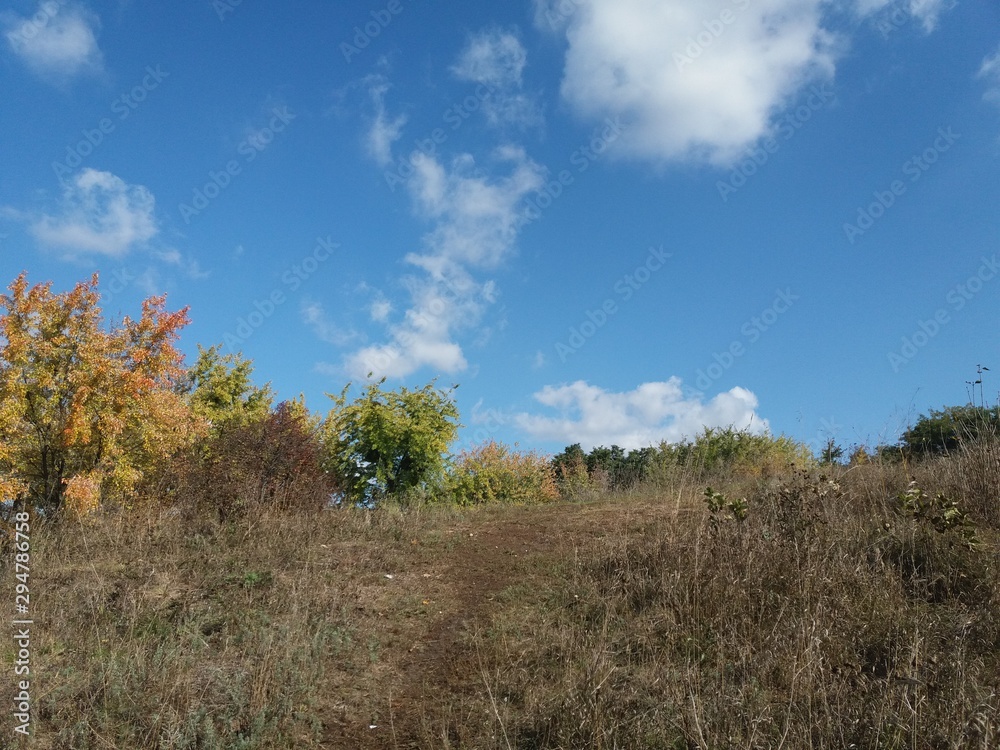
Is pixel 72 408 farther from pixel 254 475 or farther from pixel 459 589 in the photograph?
pixel 459 589

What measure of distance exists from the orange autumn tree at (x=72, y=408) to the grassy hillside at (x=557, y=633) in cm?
360

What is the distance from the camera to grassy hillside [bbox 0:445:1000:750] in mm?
4383

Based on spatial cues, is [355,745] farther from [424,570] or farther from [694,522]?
[694,522]

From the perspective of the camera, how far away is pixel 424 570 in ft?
28.8

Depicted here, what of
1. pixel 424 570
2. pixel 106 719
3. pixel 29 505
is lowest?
pixel 106 719

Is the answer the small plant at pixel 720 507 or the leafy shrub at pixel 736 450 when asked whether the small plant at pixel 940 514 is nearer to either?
the small plant at pixel 720 507

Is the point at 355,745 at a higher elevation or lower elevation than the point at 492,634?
lower

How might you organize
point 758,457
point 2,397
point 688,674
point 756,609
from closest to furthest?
point 688,674 → point 756,609 → point 2,397 → point 758,457

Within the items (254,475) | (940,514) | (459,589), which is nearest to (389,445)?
(254,475)

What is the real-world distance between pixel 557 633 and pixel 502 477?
1819 centimetres

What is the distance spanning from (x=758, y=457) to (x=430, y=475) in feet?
32.7

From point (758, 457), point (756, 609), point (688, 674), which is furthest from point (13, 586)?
point (758, 457)

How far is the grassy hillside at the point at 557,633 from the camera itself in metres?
4.38

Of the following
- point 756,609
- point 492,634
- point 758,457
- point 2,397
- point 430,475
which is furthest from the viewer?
point 758,457
